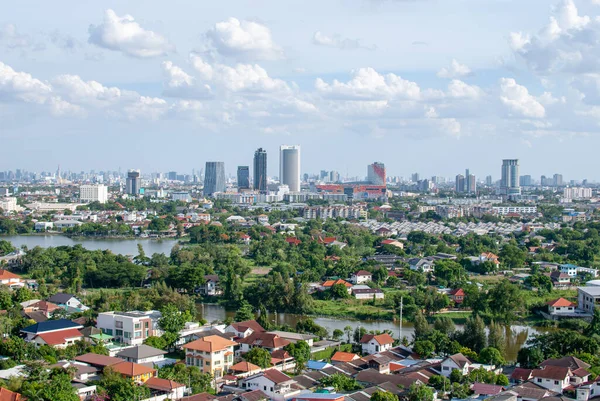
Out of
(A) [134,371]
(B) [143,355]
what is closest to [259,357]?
(B) [143,355]

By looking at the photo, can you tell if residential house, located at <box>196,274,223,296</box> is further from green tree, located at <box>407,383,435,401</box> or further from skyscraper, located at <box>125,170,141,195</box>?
skyscraper, located at <box>125,170,141,195</box>

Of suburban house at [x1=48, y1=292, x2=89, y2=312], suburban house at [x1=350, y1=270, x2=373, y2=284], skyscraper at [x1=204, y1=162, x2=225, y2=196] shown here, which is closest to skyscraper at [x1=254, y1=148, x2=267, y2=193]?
skyscraper at [x1=204, y1=162, x2=225, y2=196]

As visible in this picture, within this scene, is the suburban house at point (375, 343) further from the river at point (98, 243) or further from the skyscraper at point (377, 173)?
the skyscraper at point (377, 173)

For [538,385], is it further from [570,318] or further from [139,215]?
[139,215]

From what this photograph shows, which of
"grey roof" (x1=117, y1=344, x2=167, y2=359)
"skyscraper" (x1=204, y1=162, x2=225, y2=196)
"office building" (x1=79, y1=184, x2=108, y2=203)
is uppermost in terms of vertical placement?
"skyscraper" (x1=204, y1=162, x2=225, y2=196)

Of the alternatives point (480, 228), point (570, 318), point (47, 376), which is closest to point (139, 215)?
point (480, 228)

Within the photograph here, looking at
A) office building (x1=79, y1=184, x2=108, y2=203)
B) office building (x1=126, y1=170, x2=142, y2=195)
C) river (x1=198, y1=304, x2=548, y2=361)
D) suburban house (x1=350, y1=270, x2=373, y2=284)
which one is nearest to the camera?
river (x1=198, y1=304, x2=548, y2=361)

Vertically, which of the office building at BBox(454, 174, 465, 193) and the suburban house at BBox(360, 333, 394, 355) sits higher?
the office building at BBox(454, 174, 465, 193)

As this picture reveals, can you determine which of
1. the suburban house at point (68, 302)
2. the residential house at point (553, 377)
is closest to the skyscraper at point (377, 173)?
the suburban house at point (68, 302)
